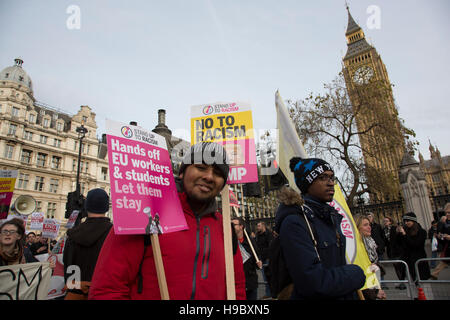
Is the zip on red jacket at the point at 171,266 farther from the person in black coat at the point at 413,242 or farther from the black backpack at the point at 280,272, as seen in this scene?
the person in black coat at the point at 413,242

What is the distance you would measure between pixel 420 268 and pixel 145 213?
7.36 metres

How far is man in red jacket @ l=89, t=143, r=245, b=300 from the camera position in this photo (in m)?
1.38

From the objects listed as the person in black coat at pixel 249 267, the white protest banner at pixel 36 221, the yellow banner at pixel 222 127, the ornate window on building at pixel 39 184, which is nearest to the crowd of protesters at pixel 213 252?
the yellow banner at pixel 222 127

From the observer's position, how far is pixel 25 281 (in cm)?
290

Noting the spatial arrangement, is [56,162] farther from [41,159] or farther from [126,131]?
[126,131]

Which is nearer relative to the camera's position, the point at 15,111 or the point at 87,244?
the point at 87,244

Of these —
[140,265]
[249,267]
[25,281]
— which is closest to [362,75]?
[249,267]

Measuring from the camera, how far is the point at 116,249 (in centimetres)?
142

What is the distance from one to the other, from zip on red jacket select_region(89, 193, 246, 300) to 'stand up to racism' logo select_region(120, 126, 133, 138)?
0.63 metres

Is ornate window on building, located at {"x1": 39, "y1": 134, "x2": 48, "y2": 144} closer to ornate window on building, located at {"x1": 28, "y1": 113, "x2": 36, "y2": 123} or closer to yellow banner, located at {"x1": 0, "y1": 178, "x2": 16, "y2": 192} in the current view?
ornate window on building, located at {"x1": 28, "y1": 113, "x2": 36, "y2": 123}

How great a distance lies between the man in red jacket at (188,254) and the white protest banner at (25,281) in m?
2.21

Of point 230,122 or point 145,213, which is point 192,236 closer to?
point 145,213

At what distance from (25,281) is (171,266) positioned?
8.28ft
